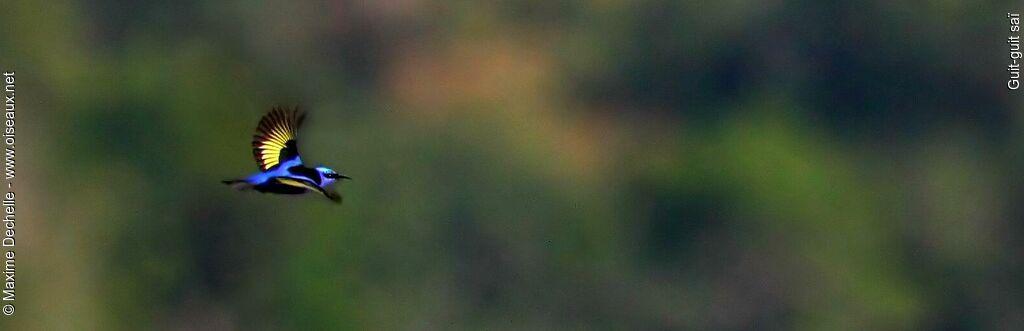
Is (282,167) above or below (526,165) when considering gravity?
below

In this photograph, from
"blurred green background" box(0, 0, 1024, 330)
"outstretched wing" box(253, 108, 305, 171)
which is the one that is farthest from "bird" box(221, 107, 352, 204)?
"blurred green background" box(0, 0, 1024, 330)

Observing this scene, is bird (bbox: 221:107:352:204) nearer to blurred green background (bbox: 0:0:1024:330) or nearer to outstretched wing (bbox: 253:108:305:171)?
outstretched wing (bbox: 253:108:305:171)

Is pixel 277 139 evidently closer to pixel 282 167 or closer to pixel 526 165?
pixel 282 167

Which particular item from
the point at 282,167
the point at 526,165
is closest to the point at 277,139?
the point at 282,167

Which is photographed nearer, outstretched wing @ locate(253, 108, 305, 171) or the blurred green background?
outstretched wing @ locate(253, 108, 305, 171)

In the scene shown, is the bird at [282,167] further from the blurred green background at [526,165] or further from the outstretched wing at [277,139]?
the blurred green background at [526,165]

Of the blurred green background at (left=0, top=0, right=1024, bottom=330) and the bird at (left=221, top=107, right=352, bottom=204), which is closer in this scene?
the bird at (left=221, top=107, right=352, bottom=204)
